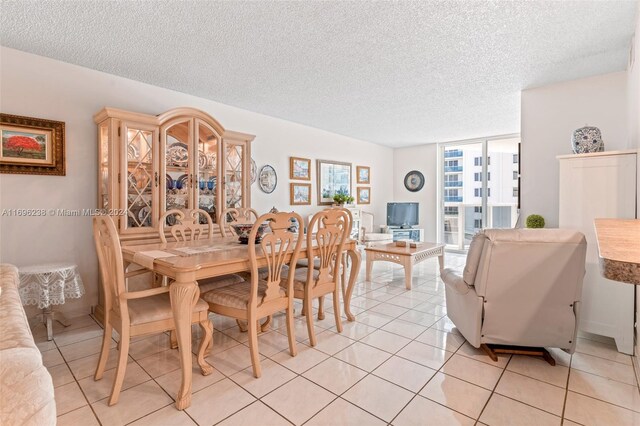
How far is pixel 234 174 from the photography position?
3.92m

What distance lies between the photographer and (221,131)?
12.1 ft

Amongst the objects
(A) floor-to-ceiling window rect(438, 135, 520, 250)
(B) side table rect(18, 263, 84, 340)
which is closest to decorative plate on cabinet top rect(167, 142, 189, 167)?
(B) side table rect(18, 263, 84, 340)

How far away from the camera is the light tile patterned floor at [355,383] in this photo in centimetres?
163

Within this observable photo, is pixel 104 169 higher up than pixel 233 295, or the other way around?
pixel 104 169

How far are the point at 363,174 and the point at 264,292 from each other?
504 cm

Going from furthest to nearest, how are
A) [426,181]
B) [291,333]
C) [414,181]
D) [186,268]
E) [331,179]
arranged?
1. [414,181]
2. [426,181]
3. [331,179]
4. [291,333]
5. [186,268]

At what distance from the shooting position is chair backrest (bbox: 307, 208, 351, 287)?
2.49 meters

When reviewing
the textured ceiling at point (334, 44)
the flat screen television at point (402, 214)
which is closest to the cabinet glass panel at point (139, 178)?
the textured ceiling at point (334, 44)

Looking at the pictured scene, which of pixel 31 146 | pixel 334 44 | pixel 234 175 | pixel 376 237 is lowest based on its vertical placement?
pixel 376 237

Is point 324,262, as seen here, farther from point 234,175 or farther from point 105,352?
point 234,175

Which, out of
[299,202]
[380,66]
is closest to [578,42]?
[380,66]

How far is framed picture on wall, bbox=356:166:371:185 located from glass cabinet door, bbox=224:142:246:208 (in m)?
3.23

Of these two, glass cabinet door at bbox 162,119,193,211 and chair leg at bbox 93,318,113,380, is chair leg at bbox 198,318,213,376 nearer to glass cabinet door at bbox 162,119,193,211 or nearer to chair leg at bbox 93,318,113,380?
chair leg at bbox 93,318,113,380

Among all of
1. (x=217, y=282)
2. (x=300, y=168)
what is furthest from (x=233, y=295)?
(x=300, y=168)
